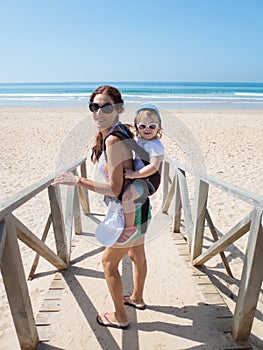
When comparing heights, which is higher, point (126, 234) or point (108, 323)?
point (126, 234)

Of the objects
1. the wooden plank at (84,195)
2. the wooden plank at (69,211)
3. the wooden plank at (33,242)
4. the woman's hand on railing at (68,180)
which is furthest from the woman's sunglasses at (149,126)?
the wooden plank at (84,195)

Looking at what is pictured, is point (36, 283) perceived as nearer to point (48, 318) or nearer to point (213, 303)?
point (48, 318)

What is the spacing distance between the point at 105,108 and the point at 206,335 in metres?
1.87

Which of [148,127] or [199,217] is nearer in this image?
[148,127]

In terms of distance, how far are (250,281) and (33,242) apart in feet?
5.28

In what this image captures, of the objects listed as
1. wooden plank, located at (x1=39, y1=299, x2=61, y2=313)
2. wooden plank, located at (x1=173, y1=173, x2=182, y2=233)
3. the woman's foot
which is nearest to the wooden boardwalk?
wooden plank, located at (x1=39, y1=299, x2=61, y2=313)

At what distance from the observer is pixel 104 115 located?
1.74 metres

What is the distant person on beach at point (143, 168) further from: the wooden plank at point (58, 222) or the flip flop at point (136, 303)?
the wooden plank at point (58, 222)

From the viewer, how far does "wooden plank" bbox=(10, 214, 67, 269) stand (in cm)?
197

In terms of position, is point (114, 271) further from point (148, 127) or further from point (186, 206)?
point (186, 206)

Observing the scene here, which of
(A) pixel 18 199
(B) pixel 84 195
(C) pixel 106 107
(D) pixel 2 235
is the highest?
(C) pixel 106 107

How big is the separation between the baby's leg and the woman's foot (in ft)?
0.09

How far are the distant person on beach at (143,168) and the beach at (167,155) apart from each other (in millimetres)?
252

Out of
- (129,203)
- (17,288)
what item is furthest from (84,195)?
(129,203)
